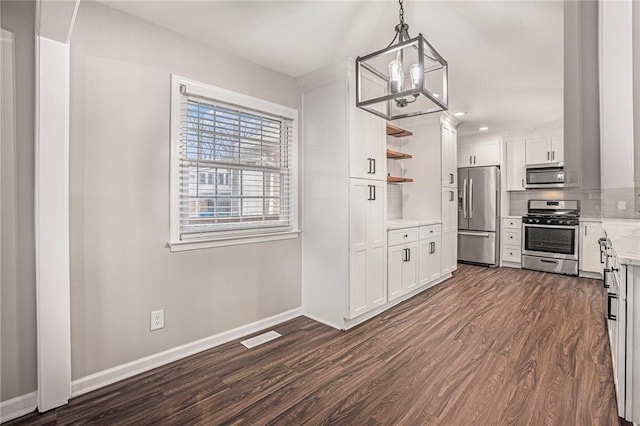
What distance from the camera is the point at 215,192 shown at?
2.51m

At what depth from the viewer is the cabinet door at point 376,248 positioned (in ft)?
10.1

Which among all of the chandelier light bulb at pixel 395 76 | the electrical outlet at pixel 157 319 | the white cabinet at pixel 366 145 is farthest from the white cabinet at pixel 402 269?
the electrical outlet at pixel 157 319

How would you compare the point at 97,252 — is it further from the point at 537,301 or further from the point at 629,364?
the point at 537,301

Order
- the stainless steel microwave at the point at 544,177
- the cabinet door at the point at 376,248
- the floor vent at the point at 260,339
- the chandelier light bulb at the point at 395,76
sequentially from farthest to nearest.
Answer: the stainless steel microwave at the point at 544,177, the cabinet door at the point at 376,248, the floor vent at the point at 260,339, the chandelier light bulb at the point at 395,76

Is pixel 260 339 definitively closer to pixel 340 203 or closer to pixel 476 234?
pixel 340 203

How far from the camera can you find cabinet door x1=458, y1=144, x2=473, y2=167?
573cm

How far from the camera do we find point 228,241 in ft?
8.52

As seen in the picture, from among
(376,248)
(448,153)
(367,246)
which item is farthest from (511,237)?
(367,246)

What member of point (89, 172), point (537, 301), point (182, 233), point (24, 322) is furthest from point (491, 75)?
point (24, 322)

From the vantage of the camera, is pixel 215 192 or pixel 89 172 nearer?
pixel 89 172

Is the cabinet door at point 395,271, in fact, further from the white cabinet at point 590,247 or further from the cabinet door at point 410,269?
the white cabinet at point 590,247

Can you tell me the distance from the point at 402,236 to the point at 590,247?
3255 mm

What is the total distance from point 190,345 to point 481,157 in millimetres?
5458

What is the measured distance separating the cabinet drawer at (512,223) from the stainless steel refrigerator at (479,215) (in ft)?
0.46
